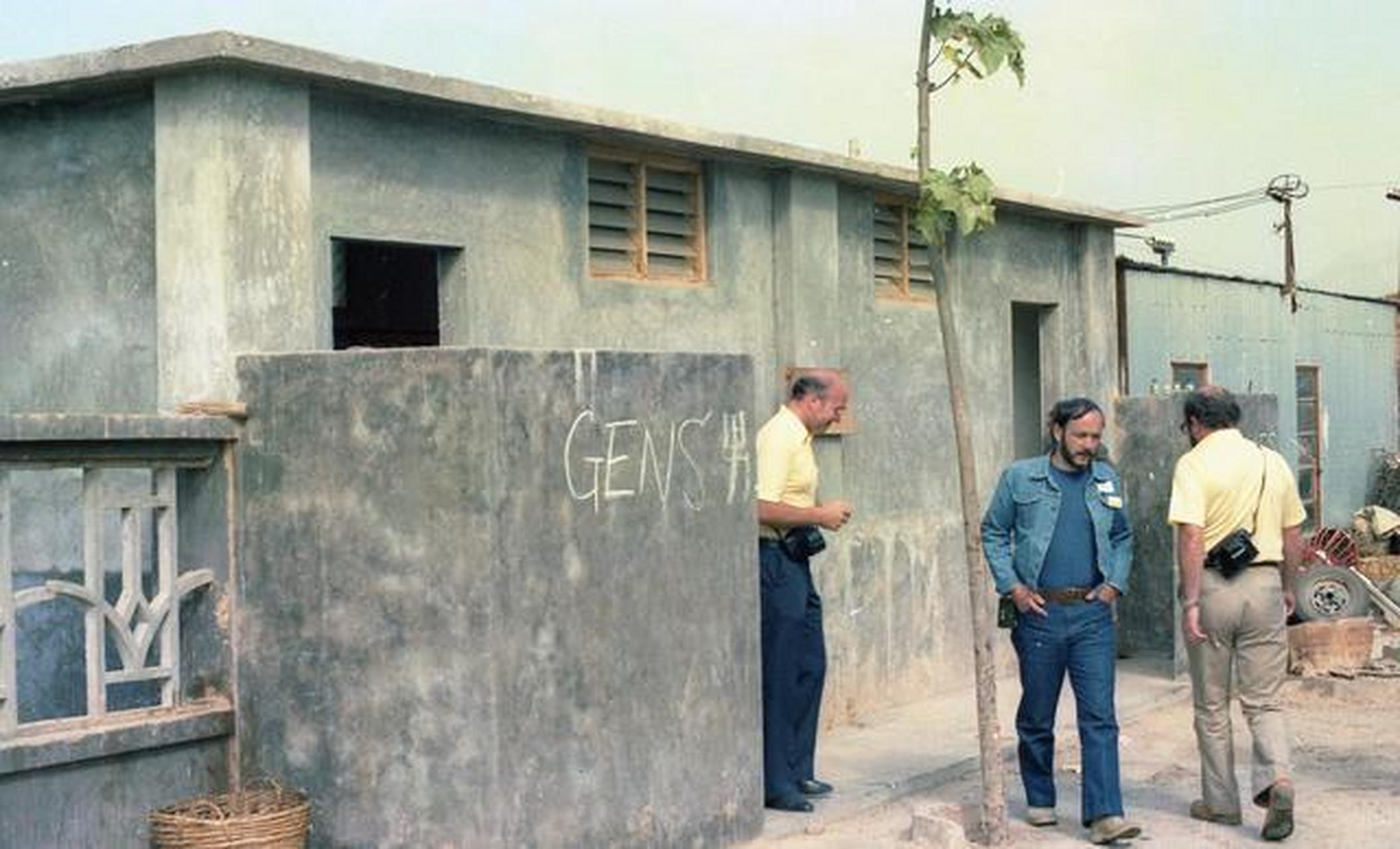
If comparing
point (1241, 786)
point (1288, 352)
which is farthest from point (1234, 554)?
point (1288, 352)

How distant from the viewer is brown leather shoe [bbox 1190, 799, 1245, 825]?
27.8 feet

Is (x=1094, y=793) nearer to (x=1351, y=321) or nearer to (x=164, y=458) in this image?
(x=164, y=458)

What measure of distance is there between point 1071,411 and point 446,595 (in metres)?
2.86

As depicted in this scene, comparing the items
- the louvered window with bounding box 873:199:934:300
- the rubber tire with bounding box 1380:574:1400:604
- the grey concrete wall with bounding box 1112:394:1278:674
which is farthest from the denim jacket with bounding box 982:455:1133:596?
the rubber tire with bounding box 1380:574:1400:604

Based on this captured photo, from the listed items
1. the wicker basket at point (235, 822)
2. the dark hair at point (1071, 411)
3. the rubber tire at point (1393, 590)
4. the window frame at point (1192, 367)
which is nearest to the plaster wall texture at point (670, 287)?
the wicker basket at point (235, 822)

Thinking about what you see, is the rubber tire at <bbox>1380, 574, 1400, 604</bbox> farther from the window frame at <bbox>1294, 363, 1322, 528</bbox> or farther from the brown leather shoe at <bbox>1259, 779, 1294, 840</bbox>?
the brown leather shoe at <bbox>1259, 779, 1294, 840</bbox>

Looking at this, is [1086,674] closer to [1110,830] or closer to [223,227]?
→ [1110,830]

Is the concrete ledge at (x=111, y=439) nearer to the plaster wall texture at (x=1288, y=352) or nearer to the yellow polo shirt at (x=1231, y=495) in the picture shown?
the yellow polo shirt at (x=1231, y=495)

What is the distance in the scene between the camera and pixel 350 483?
22.6 ft

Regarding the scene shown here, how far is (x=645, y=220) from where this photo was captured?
9891 millimetres

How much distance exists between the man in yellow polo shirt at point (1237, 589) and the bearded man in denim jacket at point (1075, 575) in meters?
0.37

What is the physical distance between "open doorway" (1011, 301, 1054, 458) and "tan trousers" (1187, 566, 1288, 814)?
5.92 m

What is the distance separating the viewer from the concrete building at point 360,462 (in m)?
6.79

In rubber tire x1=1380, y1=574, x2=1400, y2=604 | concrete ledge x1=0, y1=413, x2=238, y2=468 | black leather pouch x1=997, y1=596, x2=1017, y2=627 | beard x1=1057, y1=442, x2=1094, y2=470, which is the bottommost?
rubber tire x1=1380, y1=574, x2=1400, y2=604
